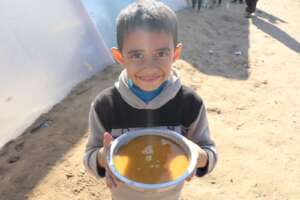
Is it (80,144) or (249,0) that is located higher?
(80,144)

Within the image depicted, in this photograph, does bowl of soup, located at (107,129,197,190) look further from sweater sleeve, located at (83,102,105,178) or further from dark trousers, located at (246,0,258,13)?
dark trousers, located at (246,0,258,13)

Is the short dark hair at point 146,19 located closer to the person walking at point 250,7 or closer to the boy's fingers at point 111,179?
the boy's fingers at point 111,179

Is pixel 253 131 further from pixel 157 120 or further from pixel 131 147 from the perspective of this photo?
pixel 131 147

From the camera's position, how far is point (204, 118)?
5.77 feet

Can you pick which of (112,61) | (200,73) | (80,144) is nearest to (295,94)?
(200,73)

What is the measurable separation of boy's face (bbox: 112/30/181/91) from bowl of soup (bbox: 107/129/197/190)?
0.21 metres

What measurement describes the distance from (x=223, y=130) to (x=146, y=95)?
77.0 inches

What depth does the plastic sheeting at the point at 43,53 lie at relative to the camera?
3.28m

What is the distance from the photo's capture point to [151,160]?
4.66 ft

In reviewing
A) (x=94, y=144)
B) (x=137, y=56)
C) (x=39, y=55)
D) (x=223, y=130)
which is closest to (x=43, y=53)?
(x=39, y=55)

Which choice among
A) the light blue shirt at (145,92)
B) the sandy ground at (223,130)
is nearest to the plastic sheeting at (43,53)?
the sandy ground at (223,130)

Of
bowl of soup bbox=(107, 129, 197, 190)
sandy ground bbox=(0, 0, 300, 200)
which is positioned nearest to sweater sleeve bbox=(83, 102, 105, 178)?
bowl of soup bbox=(107, 129, 197, 190)

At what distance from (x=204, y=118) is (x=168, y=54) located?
1.10 feet

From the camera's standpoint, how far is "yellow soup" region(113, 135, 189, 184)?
136 cm
